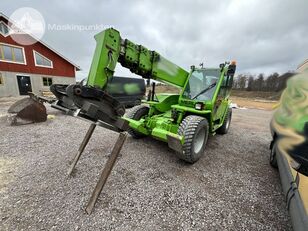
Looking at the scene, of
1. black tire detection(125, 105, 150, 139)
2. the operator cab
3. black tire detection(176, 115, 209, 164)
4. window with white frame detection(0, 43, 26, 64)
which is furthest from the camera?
window with white frame detection(0, 43, 26, 64)

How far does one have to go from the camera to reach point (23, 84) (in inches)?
530

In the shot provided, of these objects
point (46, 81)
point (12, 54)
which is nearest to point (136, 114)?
point (12, 54)

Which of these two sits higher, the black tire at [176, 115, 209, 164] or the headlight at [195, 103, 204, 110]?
the headlight at [195, 103, 204, 110]

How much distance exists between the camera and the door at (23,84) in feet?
43.3

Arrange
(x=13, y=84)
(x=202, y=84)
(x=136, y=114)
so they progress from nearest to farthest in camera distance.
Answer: (x=202, y=84)
(x=136, y=114)
(x=13, y=84)

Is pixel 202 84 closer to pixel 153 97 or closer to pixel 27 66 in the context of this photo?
pixel 153 97

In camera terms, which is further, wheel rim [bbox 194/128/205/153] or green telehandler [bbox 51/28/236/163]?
wheel rim [bbox 194/128/205/153]

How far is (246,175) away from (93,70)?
3243 mm

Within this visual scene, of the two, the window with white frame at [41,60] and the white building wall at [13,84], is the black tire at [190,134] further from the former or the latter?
the window with white frame at [41,60]

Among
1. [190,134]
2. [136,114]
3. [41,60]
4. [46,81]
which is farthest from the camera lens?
[46,81]

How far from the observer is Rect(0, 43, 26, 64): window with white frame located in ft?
39.7

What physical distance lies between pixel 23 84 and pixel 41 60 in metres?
2.86

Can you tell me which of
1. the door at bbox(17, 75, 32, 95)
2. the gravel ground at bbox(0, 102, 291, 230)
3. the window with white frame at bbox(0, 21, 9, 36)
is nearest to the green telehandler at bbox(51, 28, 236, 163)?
the gravel ground at bbox(0, 102, 291, 230)

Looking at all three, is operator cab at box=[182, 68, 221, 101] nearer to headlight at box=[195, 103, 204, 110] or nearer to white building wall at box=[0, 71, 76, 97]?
headlight at box=[195, 103, 204, 110]
